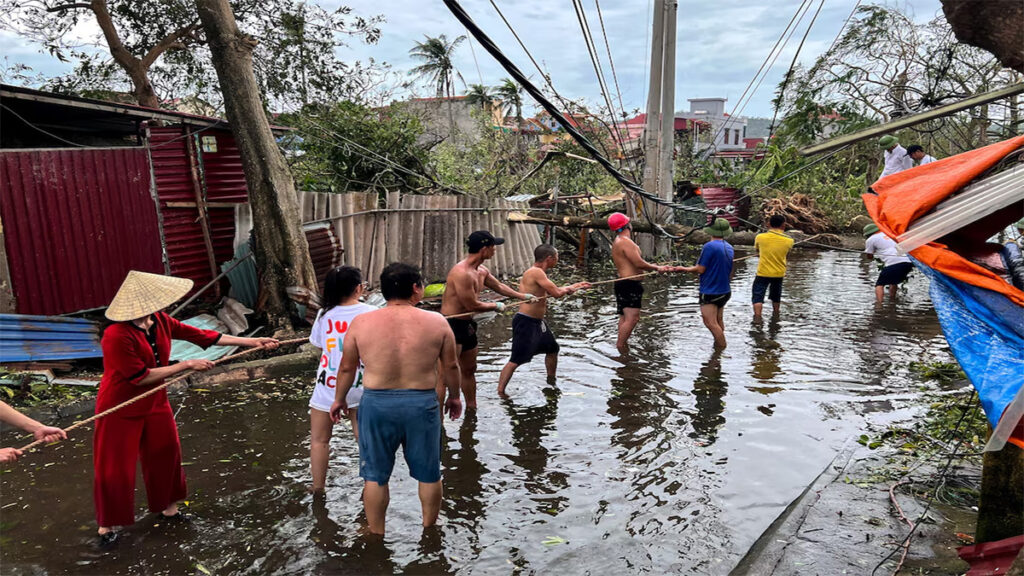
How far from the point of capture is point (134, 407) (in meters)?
4.01

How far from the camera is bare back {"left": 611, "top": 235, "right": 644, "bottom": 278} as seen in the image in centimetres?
823

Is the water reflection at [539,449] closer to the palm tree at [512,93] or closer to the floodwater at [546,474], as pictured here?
the floodwater at [546,474]

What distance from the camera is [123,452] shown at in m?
3.98

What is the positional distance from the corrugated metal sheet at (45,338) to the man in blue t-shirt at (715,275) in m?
7.63

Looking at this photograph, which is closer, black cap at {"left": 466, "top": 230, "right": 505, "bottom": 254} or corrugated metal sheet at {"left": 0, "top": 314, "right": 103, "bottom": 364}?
black cap at {"left": 466, "top": 230, "right": 505, "bottom": 254}

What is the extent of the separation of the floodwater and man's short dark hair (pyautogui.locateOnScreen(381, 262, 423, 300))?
64.0 inches

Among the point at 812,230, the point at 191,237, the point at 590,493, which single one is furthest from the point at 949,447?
the point at 812,230

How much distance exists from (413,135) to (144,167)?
5.46 m

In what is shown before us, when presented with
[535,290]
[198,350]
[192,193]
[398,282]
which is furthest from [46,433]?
[192,193]

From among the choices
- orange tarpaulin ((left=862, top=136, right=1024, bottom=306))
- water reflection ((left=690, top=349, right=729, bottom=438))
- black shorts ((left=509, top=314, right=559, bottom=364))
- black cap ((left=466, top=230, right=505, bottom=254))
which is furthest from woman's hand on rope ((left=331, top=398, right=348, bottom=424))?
orange tarpaulin ((left=862, top=136, right=1024, bottom=306))

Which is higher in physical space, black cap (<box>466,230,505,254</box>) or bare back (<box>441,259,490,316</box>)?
black cap (<box>466,230,505,254</box>)

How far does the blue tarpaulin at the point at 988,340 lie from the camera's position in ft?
9.47

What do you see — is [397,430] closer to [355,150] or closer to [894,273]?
[894,273]

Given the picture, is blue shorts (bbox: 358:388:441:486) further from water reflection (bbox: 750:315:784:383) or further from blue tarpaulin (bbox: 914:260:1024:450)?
water reflection (bbox: 750:315:784:383)
